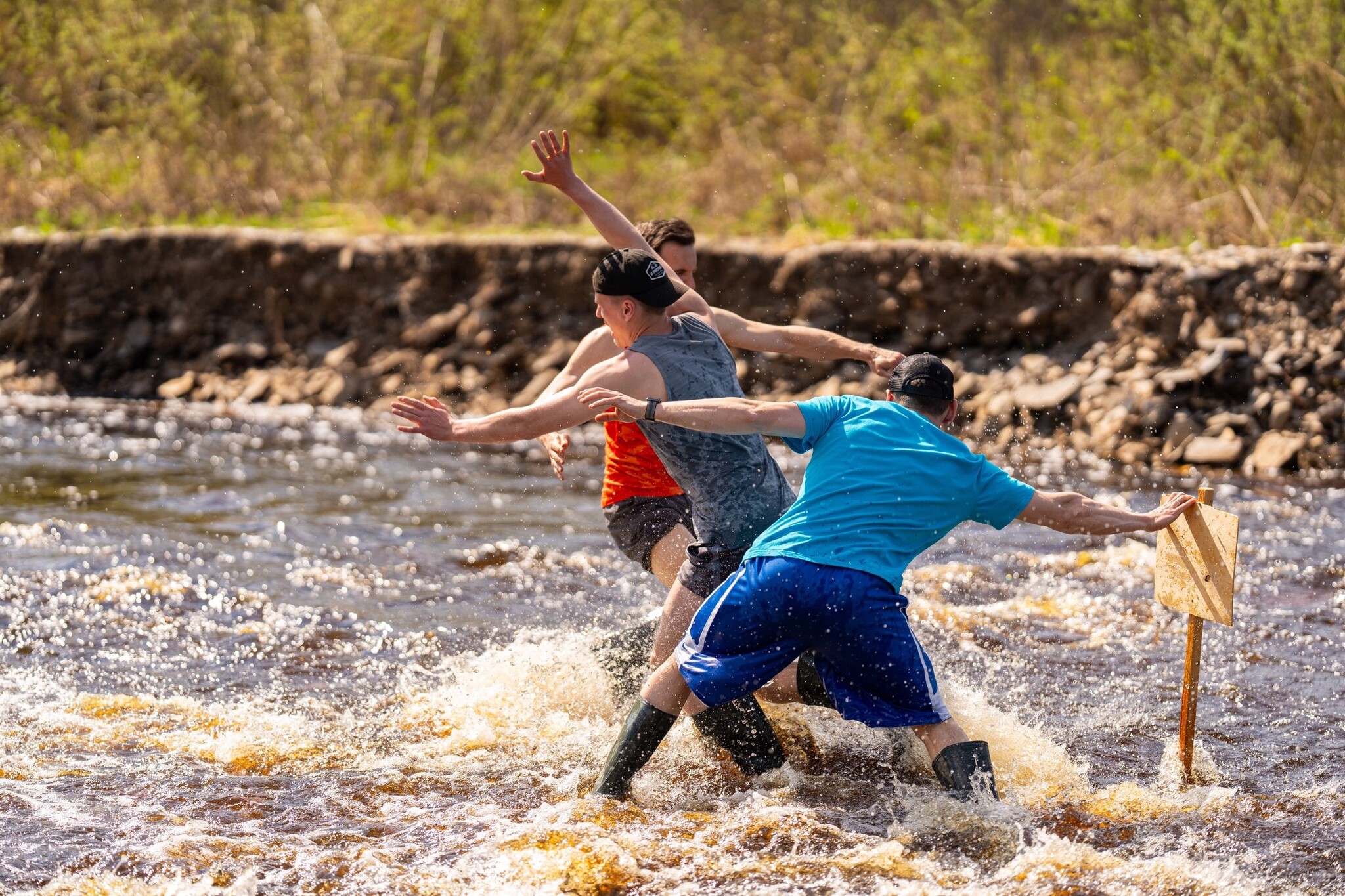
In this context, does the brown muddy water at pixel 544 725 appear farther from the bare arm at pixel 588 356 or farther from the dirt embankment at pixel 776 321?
the dirt embankment at pixel 776 321

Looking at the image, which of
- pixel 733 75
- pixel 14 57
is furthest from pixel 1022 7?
pixel 14 57

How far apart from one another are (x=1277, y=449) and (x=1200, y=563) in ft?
23.1

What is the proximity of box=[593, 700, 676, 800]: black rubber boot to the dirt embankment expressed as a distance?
7.80 metres

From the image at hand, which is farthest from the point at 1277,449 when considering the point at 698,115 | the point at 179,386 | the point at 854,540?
the point at 179,386

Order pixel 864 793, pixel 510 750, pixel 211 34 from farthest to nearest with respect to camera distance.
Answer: pixel 211 34 < pixel 510 750 < pixel 864 793

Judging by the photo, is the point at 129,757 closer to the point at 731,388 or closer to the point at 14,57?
the point at 731,388

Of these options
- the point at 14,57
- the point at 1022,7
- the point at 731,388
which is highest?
the point at 1022,7

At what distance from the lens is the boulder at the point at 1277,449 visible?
11.0m

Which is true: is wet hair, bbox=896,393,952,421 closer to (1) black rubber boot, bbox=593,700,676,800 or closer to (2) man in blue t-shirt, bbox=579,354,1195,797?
(2) man in blue t-shirt, bbox=579,354,1195,797

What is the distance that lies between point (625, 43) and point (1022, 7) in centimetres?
536

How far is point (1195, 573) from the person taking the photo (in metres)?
4.67

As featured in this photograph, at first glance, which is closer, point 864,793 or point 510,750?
point 864,793

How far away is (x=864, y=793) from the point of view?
506 cm

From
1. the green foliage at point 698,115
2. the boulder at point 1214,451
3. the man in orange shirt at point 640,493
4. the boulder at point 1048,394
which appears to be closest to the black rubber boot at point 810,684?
the man in orange shirt at point 640,493
